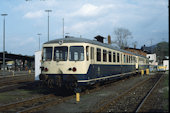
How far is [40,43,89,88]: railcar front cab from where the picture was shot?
11844mm

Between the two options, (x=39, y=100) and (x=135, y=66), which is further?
(x=135, y=66)

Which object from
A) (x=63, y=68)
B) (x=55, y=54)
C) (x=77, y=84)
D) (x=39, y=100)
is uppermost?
(x=55, y=54)

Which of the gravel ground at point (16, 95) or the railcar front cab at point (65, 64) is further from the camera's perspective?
the railcar front cab at point (65, 64)

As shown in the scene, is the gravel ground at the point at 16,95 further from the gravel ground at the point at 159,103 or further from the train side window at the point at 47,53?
the gravel ground at the point at 159,103

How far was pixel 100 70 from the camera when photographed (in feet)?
46.9

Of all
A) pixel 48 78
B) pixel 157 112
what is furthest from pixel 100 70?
pixel 157 112

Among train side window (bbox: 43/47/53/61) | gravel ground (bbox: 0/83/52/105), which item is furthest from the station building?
train side window (bbox: 43/47/53/61)

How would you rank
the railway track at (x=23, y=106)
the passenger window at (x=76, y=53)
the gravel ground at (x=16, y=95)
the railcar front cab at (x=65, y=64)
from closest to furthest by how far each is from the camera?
1. the railway track at (x=23, y=106)
2. the gravel ground at (x=16, y=95)
3. the railcar front cab at (x=65, y=64)
4. the passenger window at (x=76, y=53)

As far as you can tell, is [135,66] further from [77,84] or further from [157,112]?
[157,112]

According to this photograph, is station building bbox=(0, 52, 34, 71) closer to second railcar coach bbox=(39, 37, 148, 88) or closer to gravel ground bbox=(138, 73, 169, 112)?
second railcar coach bbox=(39, 37, 148, 88)

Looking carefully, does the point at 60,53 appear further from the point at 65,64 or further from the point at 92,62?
the point at 92,62

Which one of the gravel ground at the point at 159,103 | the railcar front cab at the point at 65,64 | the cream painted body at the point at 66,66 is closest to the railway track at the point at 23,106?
the railcar front cab at the point at 65,64

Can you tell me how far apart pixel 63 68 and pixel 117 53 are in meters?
7.75

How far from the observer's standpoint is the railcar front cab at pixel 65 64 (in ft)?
38.9
